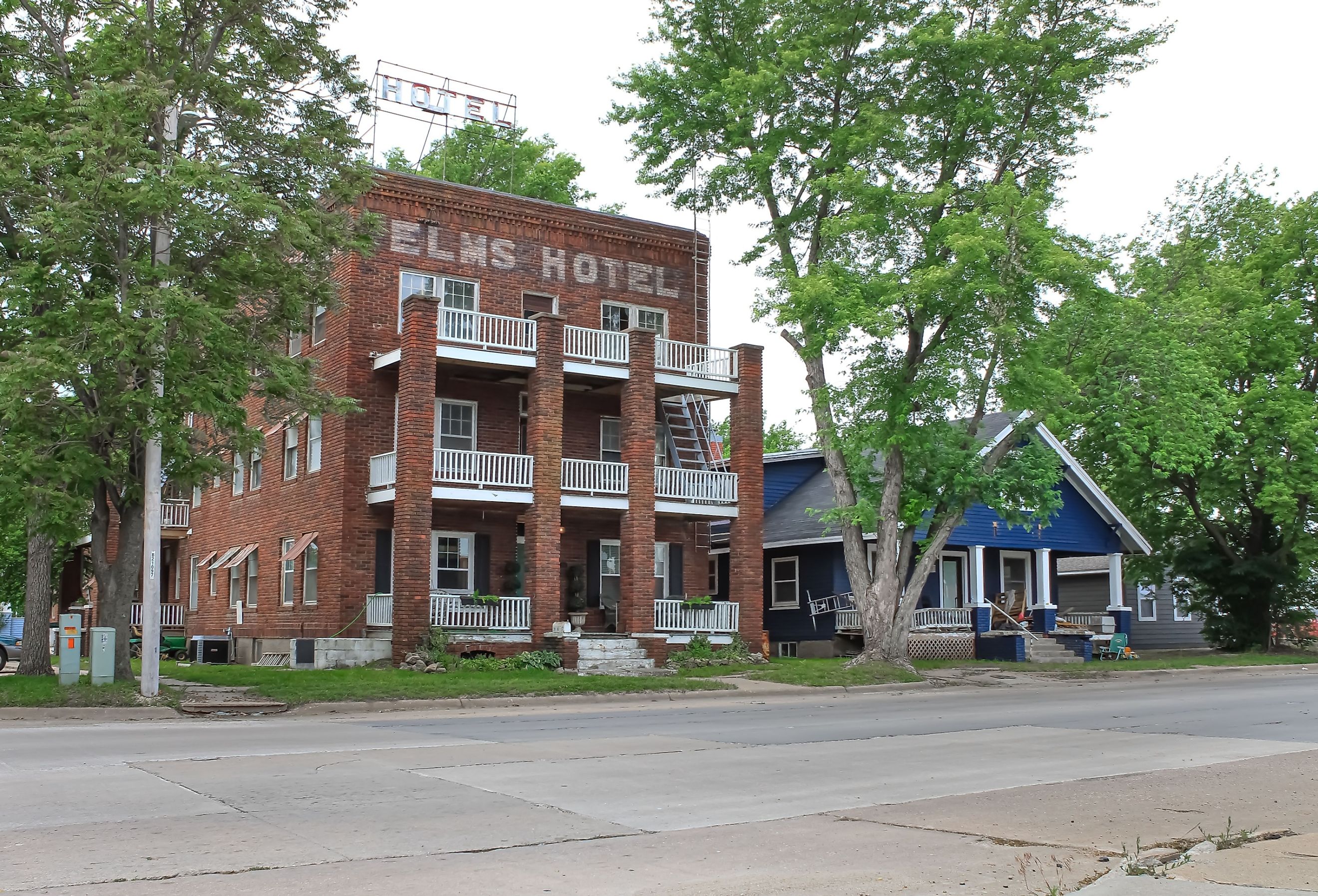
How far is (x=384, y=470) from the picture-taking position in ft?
92.5

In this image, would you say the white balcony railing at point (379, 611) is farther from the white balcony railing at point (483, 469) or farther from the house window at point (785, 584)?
the house window at point (785, 584)

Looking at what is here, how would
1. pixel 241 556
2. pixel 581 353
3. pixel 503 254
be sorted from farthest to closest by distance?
pixel 241 556 → pixel 503 254 → pixel 581 353

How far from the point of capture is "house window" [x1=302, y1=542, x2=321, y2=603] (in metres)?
Result: 30.0

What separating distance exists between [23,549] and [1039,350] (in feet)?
141

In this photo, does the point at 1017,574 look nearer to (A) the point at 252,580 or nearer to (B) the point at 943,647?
(B) the point at 943,647

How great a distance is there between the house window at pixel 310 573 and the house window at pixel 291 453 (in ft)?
7.47

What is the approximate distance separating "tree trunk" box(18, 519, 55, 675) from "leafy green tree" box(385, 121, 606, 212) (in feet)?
87.8

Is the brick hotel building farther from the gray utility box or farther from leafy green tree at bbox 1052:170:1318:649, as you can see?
leafy green tree at bbox 1052:170:1318:649

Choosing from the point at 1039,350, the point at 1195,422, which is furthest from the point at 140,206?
the point at 1195,422

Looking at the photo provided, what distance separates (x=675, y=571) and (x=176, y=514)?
18.4 metres

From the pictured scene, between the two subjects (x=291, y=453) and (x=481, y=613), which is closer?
(x=481, y=613)

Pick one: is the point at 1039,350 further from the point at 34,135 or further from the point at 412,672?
the point at 34,135

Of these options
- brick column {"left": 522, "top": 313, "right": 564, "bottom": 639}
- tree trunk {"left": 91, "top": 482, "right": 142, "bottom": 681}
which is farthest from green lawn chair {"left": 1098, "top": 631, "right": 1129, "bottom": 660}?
tree trunk {"left": 91, "top": 482, "right": 142, "bottom": 681}

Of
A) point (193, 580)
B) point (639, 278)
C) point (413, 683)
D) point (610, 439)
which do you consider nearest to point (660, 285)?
point (639, 278)
